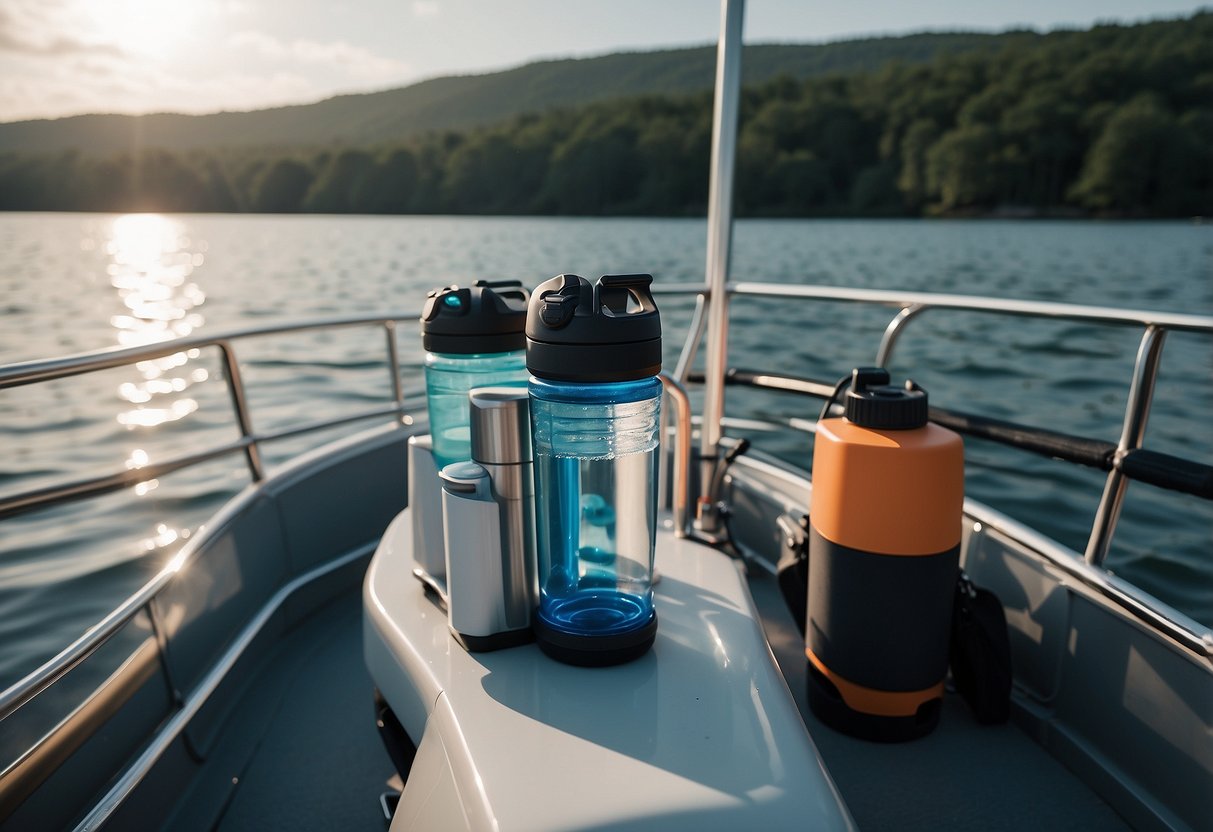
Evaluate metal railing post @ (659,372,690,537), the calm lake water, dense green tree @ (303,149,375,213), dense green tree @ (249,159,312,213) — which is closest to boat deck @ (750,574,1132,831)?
metal railing post @ (659,372,690,537)

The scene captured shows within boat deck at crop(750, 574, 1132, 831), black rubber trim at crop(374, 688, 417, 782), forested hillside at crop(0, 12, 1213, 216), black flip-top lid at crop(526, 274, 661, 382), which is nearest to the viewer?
black flip-top lid at crop(526, 274, 661, 382)

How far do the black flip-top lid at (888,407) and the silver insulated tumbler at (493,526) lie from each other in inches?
27.4

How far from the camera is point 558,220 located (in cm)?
3441

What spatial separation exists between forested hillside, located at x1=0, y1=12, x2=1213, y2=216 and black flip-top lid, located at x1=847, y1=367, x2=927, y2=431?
30.1 m

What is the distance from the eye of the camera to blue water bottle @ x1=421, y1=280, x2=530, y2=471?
4.09 feet

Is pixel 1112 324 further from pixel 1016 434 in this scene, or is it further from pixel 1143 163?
pixel 1143 163

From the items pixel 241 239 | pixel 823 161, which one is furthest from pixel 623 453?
pixel 241 239

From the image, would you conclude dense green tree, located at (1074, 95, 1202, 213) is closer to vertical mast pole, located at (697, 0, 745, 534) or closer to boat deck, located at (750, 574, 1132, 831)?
vertical mast pole, located at (697, 0, 745, 534)

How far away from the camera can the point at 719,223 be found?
1.85 m

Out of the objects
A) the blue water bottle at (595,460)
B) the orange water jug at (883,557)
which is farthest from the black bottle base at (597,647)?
the orange water jug at (883,557)

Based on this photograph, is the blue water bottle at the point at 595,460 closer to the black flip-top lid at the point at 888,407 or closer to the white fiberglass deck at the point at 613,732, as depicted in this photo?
the white fiberglass deck at the point at 613,732

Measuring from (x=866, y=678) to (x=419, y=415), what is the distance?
1.79 meters

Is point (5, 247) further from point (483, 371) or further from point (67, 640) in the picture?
point (483, 371)

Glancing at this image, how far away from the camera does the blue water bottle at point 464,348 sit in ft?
4.09
